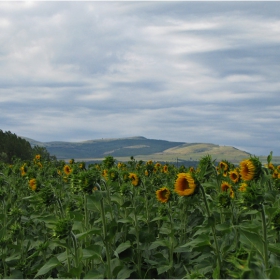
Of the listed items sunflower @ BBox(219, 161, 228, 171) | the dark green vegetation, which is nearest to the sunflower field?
sunflower @ BBox(219, 161, 228, 171)

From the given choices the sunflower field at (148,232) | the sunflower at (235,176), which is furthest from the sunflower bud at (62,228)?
the sunflower at (235,176)

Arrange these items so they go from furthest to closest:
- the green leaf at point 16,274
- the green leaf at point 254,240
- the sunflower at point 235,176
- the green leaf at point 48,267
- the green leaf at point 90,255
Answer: the sunflower at point 235,176 < the green leaf at point 16,274 < the green leaf at point 90,255 < the green leaf at point 48,267 < the green leaf at point 254,240

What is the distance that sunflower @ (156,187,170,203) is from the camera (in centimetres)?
617

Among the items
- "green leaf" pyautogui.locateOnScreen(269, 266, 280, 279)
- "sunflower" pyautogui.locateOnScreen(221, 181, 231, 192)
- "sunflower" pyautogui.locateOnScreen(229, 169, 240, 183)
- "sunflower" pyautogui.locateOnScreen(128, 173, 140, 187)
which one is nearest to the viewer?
"green leaf" pyautogui.locateOnScreen(269, 266, 280, 279)

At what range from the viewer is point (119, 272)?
508 cm

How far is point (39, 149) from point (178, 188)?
196ft

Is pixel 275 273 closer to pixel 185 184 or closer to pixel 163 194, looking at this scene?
pixel 185 184

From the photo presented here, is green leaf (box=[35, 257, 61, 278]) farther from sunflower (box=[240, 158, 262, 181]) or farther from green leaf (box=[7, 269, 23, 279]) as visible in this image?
sunflower (box=[240, 158, 262, 181])

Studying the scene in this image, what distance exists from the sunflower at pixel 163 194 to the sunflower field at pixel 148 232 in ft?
0.05

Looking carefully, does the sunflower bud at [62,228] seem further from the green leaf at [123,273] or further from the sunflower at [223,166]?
the sunflower at [223,166]

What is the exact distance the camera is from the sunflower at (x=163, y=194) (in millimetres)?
6171

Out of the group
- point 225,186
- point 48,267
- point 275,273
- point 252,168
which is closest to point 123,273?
point 48,267

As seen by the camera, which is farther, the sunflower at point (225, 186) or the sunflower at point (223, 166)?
the sunflower at point (223, 166)

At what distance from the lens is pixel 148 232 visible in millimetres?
6414
